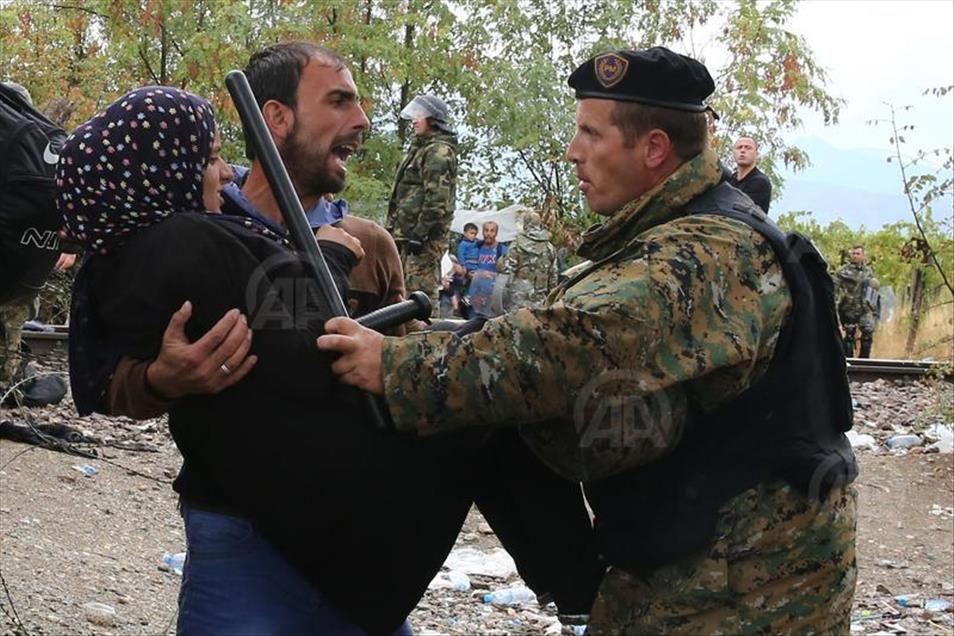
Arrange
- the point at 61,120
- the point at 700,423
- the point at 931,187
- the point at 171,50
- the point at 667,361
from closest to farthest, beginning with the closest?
the point at 667,361 → the point at 700,423 → the point at 61,120 → the point at 931,187 → the point at 171,50

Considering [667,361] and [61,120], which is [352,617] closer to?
[667,361]

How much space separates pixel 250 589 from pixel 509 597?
12.8 feet

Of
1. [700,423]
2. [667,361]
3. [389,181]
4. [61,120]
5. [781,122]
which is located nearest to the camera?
[667,361]

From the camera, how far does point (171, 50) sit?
16547 mm

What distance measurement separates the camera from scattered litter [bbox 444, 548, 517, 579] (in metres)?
6.71

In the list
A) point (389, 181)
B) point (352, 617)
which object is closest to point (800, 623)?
point (352, 617)

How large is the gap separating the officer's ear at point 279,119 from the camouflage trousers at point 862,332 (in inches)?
692

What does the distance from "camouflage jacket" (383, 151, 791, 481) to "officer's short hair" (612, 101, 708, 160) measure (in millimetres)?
186

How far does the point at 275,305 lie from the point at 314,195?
0.90m

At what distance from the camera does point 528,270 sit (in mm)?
16172

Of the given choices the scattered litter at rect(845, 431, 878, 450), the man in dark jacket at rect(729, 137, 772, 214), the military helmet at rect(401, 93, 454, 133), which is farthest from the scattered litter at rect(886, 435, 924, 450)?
the military helmet at rect(401, 93, 454, 133)

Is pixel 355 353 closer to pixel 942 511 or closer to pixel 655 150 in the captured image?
pixel 655 150

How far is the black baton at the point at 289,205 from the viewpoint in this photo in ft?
8.00

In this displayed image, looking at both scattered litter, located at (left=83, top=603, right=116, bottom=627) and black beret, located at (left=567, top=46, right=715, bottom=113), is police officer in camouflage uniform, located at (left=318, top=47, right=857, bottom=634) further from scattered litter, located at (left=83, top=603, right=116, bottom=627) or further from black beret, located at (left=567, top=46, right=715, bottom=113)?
scattered litter, located at (left=83, top=603, right=116, bottom=627)
